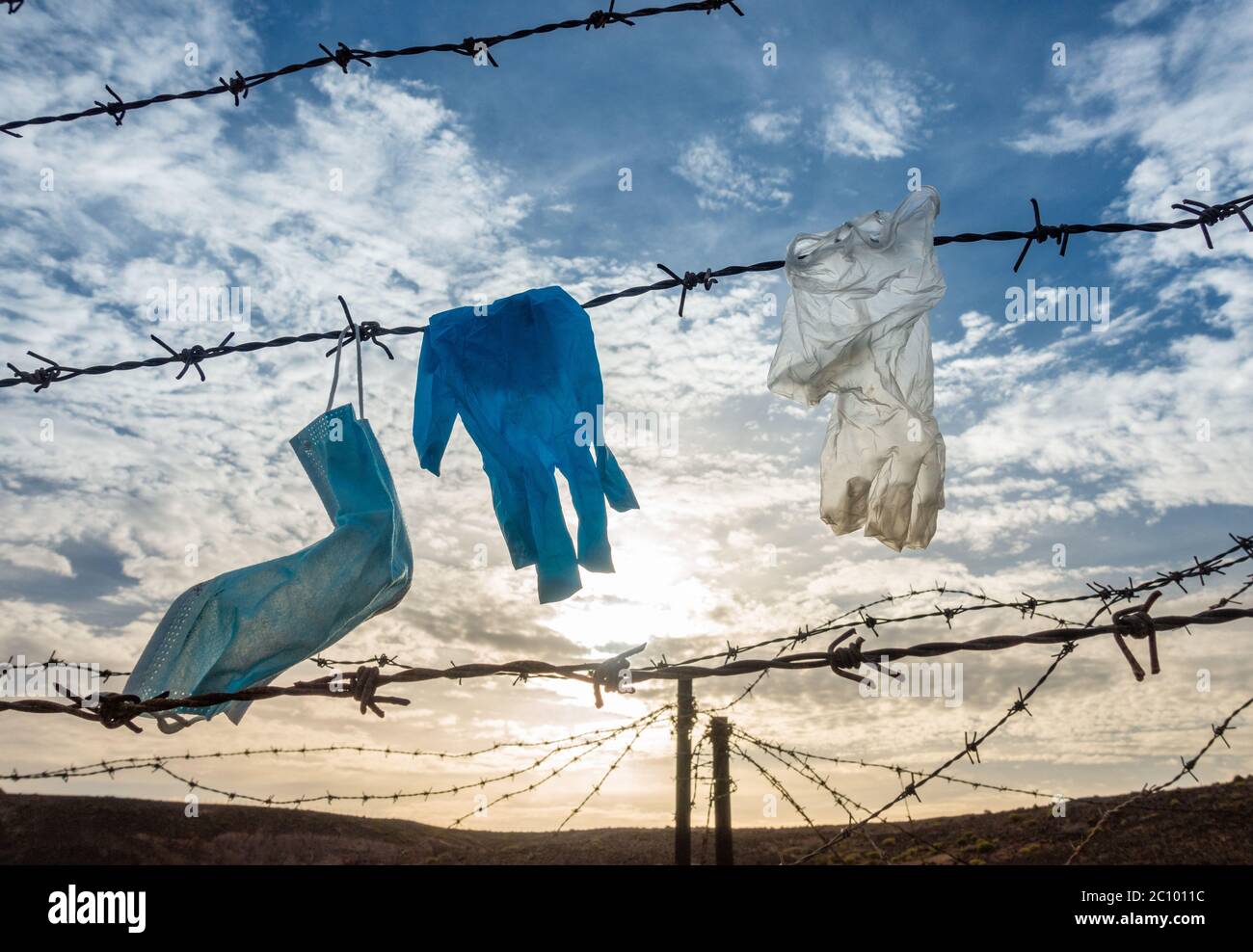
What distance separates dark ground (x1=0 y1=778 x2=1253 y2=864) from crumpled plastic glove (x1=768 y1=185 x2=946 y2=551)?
596 centimetres

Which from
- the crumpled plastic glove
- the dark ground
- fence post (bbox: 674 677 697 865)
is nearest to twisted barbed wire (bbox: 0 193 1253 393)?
the crumpled plastic glove

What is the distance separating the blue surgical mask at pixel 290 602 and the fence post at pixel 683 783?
196 cm

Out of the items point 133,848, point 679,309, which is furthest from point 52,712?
point 133,848

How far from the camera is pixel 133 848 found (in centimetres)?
1148

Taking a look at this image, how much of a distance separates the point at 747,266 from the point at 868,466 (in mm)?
877

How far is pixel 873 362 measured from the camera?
375cm

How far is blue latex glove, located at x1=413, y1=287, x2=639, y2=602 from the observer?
3.63 m

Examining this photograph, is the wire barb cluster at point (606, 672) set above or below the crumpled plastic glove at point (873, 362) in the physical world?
below

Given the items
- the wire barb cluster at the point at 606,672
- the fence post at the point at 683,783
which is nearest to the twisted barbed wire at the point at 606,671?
the wire barb cluster at the point at 606,672

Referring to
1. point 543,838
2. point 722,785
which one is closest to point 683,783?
point 722,785

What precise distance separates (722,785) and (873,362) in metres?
2.54

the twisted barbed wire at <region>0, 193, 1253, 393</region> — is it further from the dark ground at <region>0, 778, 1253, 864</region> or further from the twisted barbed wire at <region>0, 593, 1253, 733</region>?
the dark ground at <region>0, 778, 1253, 864</region>

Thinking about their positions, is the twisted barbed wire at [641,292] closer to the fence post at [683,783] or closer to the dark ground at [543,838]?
the fence post at [683,783]

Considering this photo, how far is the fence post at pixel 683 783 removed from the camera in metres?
5.04
